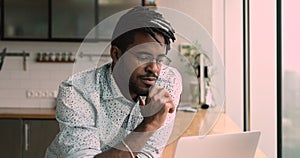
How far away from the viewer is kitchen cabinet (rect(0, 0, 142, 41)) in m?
4.23

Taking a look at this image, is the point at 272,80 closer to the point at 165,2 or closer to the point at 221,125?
the point at 221,125

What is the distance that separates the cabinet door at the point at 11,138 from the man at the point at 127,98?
308 centimetres

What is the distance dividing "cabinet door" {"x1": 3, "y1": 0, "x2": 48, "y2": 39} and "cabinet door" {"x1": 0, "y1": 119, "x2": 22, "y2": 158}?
2.55 feet

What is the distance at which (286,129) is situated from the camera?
2.84 m

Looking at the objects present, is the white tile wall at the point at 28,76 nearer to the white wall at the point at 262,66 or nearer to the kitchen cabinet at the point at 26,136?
the kitchen cabinet at the point at 26,136

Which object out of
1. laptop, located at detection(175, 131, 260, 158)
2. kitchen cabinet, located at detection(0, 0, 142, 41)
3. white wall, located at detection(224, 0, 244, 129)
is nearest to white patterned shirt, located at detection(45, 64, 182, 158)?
laptop, located at detection(175, 131, 260, 158)

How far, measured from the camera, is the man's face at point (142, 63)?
3.04 feet

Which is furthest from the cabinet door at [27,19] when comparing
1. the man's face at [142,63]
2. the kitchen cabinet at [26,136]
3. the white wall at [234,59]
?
the man's face at [142,63]

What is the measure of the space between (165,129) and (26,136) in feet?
10.6

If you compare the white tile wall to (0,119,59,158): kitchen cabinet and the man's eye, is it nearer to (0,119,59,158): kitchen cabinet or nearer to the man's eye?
(0,119,59,158): kitchen cabinet

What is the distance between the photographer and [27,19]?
4.24 meters

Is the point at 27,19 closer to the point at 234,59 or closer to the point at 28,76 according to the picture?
the point at 28,76

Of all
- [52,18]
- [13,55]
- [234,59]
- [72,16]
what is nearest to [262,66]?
[234,59]

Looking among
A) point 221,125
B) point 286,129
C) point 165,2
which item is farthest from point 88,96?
point 165,2
